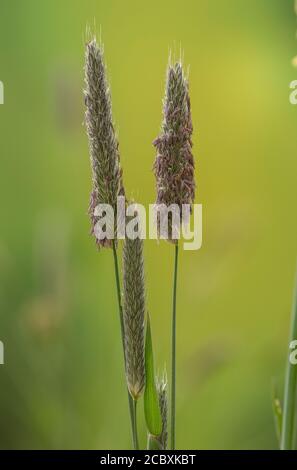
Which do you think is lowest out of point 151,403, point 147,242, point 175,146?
point 151,403

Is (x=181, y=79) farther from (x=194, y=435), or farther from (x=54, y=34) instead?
(x=194, y=435)

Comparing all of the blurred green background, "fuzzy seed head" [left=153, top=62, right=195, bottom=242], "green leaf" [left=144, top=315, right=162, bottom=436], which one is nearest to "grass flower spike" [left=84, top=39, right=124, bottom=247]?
"fuzzy seed head" [left=153, top=62, right=195, bottom=242]

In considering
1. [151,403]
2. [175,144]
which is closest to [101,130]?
[175,144]

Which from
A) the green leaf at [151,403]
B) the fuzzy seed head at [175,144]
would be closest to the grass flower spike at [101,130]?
the fuzzy seed head at [175,144]

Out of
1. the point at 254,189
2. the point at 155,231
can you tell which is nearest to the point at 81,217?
the point at 254,189

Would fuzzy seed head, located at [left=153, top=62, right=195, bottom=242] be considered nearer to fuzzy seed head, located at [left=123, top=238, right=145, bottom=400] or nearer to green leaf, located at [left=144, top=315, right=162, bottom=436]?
fuzzy seed head, located at [left=123, top=238, right=145, bottom=400]

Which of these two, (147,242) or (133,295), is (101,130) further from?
(147,242)
